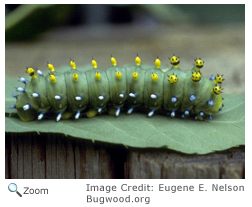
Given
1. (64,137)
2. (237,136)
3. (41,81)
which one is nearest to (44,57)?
(41,81)

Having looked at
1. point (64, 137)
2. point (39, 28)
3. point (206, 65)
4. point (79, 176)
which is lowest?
point (79, 176)

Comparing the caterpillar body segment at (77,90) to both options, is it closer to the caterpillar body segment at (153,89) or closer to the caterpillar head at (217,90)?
the caterpillar body segment at (153,89)

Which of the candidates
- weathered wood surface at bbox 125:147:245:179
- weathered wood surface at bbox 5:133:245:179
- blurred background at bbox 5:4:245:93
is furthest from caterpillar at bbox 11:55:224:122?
blurred background at bbox 5:4:245:93

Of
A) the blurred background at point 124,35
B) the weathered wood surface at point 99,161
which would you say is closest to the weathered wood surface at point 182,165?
the weathered wood surface at point 99,161

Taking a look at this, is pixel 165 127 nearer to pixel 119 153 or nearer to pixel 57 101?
pixel 119 153

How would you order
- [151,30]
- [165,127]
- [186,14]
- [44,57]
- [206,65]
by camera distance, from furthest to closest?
[151,30]
[186,14]
[44,57]
[206,65]
[165,127]

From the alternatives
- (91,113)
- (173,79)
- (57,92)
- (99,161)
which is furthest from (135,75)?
(99,161)
